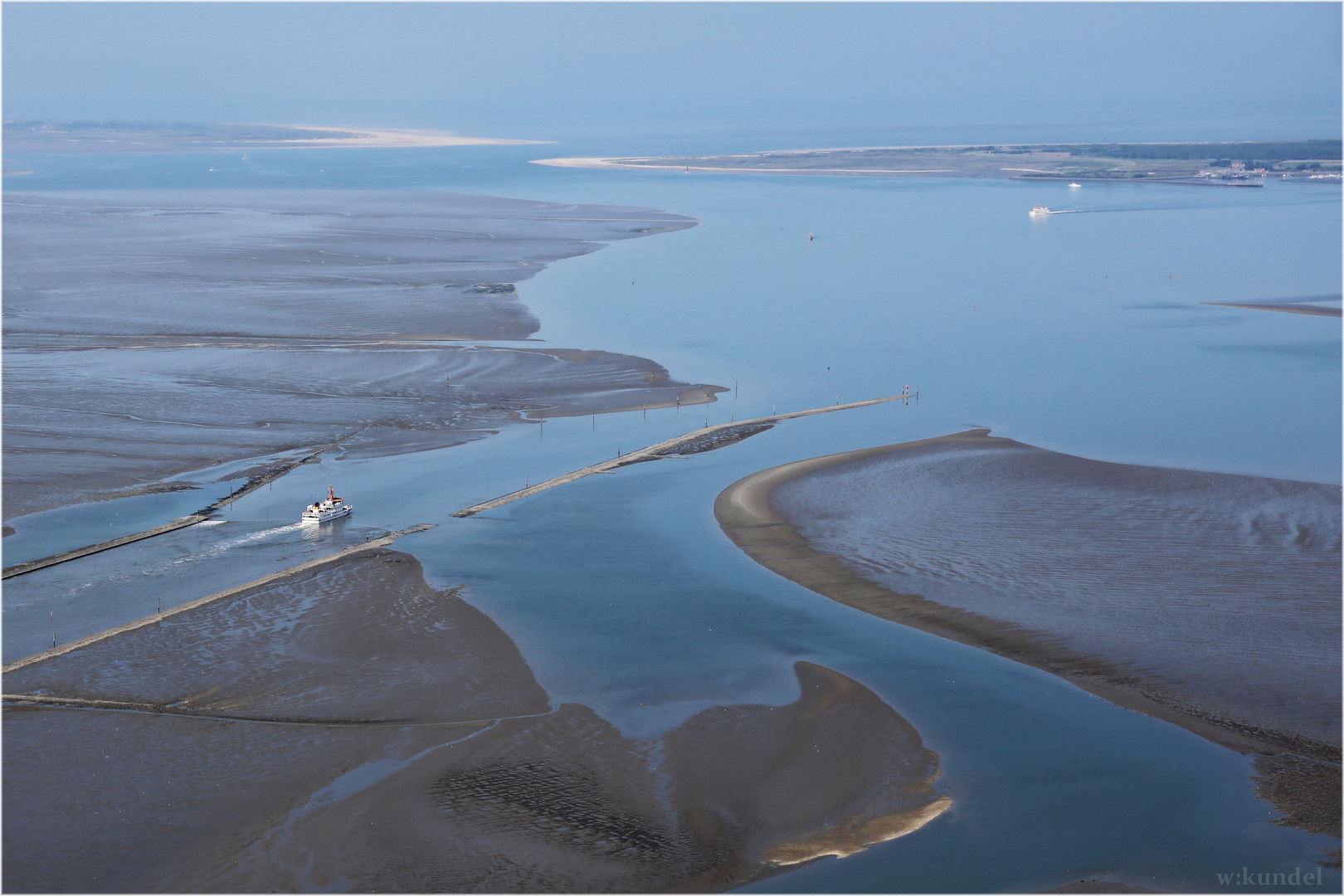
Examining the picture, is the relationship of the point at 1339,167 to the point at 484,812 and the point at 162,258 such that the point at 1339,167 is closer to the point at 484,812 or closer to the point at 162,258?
the point at 162,258

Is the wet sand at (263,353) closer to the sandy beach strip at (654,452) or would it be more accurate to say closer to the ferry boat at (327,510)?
the sandy beach strip at (654,452)

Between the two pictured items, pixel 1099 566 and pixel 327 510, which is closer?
pixel 1099 566

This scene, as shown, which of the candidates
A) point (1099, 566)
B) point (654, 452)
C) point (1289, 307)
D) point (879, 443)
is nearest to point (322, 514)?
point (654, 452)

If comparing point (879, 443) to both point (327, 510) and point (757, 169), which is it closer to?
point (327, 510)

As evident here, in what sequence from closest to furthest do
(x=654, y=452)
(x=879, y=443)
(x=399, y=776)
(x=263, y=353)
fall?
1. (x=399, y=776)
2. (x=654, y=452)
3. (x=879, y=443)
4. (x=263, y=353)

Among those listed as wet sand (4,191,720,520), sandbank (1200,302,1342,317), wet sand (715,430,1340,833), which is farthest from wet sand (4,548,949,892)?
sandbank (1200,302,1342,317)

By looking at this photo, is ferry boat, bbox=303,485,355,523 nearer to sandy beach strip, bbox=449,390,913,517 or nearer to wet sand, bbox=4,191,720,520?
sandy beach strip, bbox=449,390,913,517

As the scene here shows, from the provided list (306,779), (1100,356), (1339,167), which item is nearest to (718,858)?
(306,779)
